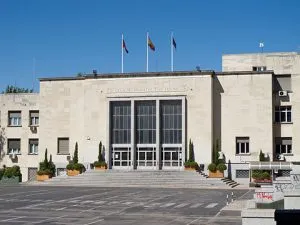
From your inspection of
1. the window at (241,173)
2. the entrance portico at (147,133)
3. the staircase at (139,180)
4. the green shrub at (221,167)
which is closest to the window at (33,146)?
the staircase at (139,180)

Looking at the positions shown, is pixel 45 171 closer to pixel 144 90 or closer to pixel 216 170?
pixel 144 90

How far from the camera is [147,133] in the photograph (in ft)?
170

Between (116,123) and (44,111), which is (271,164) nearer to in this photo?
(116,123)

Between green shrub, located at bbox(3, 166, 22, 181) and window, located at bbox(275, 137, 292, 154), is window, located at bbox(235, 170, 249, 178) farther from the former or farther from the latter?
green shrub, located at bbox(3, 166, 22, 181)

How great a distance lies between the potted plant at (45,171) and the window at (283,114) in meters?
23.1

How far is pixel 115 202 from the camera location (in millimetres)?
28578

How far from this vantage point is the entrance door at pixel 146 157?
5166cm

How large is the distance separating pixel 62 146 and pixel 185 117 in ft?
44.7

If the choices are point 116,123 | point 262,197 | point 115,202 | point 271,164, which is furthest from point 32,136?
point 262,197

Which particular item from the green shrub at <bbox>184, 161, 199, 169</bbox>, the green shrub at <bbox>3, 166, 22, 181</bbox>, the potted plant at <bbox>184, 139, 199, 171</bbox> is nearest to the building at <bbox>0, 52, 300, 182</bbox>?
the potted plant at <bbox>184, 139, 199, 171</bbox>

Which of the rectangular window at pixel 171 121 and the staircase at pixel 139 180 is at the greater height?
the rectangular window at pixel 171 121

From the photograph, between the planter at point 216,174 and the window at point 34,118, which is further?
the window at point 34,118

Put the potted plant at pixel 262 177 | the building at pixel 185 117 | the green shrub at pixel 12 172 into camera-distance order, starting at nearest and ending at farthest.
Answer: the potted plant at pixel 262 177 < the building at pixel 185 117 < the green shrub at pixel 12 172

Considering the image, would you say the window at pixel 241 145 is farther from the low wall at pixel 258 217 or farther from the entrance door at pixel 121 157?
the low wall at pixel 258 217
